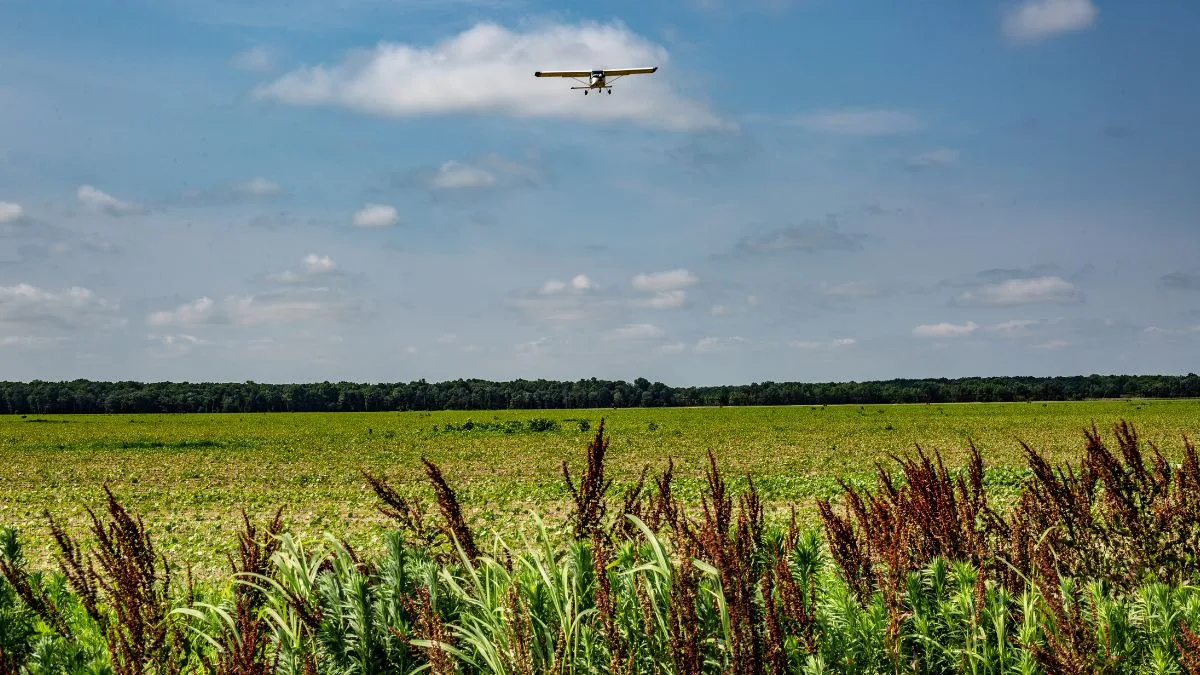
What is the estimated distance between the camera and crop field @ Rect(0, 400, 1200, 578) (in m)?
20.2

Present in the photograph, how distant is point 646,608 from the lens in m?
3.54

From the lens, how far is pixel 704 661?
363cm

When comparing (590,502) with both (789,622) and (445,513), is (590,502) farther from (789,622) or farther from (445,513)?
(789,622)

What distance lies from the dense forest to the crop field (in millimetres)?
81014

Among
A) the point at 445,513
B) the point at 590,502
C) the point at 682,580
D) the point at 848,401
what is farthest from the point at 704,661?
the point at 848,401

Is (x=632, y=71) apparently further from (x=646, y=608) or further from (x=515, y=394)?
(x=515, y=394)

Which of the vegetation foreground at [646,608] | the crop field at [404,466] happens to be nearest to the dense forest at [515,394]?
the crop field at [404,466]

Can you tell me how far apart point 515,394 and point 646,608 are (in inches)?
6074

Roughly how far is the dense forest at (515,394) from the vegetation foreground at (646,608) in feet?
476

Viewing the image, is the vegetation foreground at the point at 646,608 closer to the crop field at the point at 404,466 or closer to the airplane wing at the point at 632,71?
the crop field at the point at 404,466

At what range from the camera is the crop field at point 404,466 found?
66.3ft

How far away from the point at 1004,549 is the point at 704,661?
9.06ft

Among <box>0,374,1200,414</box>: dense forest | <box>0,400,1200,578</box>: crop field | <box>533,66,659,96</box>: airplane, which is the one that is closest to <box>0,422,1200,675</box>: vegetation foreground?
<box>0,400,1200,578</box>: crop field

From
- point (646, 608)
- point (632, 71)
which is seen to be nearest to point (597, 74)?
point (632, 71)
